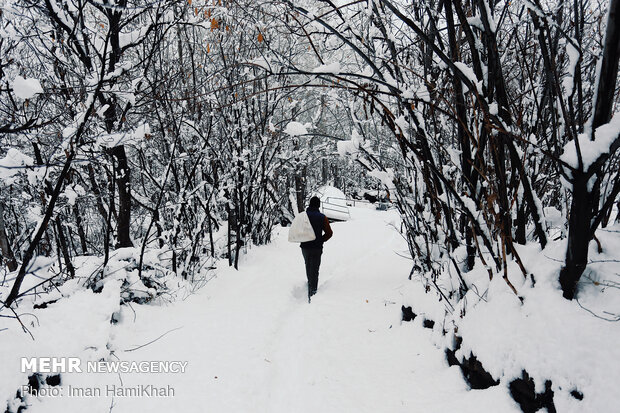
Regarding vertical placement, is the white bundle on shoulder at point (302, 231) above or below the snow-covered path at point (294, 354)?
above

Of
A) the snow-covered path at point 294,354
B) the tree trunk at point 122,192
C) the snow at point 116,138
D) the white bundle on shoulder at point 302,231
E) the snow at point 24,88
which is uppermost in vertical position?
the snow at point 24,88

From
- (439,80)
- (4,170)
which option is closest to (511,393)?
(439,80)

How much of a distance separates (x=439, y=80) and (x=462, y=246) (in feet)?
6.22

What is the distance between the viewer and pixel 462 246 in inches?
135

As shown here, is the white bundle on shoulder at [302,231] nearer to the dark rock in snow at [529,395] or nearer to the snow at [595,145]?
the dark rock in snow at [529,395]

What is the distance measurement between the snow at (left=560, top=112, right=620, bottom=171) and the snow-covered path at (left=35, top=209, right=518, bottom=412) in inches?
60.5

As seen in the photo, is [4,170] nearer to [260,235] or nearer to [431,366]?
[431,366]

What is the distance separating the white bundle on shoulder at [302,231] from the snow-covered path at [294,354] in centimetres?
96

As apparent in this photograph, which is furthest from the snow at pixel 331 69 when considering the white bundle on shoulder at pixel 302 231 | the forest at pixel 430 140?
the white bundle on shoulder at pixel 302 231

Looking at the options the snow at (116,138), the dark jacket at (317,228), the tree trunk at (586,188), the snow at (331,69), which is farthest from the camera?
the dark jacket at (317,228)

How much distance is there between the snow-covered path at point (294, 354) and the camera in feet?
8.93

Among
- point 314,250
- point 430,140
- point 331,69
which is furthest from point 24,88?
point 314,250

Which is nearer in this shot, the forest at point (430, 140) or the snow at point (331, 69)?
the forest at point (430, 140)

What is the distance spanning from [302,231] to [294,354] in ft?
8.29
